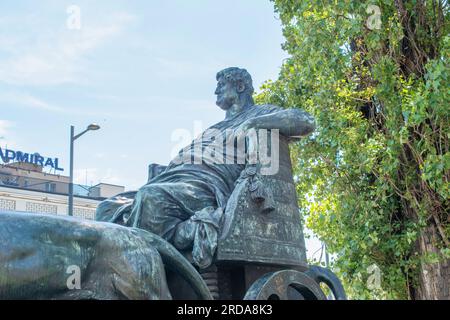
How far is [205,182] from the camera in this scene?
252 inches

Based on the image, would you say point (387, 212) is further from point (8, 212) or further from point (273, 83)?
point (8, 212)

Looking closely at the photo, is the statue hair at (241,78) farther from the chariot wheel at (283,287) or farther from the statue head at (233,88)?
the chariot wheel at (283,287)

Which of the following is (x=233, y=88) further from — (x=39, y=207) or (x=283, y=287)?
(x=39, y=207)

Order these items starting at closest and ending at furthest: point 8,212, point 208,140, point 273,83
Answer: point 8,212 < point 208,140 < point 273,83

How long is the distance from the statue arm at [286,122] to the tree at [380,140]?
5024 mm

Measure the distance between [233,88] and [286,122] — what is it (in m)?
1.03

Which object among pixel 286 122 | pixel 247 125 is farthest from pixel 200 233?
pixel 286 122

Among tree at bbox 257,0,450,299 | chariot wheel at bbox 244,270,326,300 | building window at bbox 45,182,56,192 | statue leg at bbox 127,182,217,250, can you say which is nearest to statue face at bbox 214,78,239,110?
statue leg at bbox 127,182,217,250

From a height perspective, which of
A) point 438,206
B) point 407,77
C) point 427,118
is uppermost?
point 407,77

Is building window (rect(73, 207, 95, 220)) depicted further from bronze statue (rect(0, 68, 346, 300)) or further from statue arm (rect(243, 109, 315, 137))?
statue arm (rect(243, 109, 315, 137))

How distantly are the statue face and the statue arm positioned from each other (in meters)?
0.80

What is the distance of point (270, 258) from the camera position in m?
5.99

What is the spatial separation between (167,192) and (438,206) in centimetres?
730
